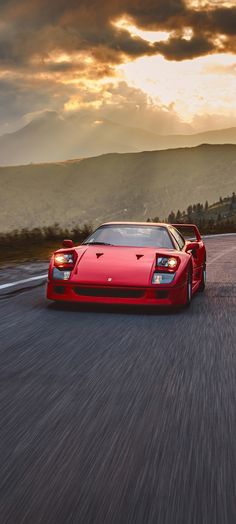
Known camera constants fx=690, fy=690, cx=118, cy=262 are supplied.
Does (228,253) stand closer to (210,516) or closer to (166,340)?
(166,340)

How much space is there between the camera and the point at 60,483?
9.65ft

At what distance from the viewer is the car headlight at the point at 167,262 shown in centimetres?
863

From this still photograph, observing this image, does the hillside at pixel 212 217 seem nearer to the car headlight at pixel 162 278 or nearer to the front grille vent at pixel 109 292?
the car headlight at pixel 162 278

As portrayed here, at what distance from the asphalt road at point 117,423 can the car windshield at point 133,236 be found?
2.15 m

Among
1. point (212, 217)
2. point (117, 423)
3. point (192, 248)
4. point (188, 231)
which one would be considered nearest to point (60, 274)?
point (192, 248)

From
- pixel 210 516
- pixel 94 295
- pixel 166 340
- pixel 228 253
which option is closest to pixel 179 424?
pixel 210 516

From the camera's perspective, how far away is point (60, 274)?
860 cm

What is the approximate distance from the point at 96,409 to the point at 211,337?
2.92 metres

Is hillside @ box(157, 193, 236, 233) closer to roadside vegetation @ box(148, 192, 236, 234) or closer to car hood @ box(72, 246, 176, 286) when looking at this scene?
roadside vegetation @ box(148, 192, 236, 234)

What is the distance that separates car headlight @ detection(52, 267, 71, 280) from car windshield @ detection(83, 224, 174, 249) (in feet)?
3.52

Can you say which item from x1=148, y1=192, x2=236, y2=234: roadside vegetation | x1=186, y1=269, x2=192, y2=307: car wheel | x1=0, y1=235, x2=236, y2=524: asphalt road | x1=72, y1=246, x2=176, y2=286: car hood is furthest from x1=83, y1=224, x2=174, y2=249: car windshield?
x1=148, y1=192, x2=236, y2=234: roadside vegetation

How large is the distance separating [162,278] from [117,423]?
4.68m

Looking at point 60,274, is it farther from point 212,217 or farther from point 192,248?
point 212,217

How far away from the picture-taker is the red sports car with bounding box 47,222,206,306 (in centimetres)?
832
